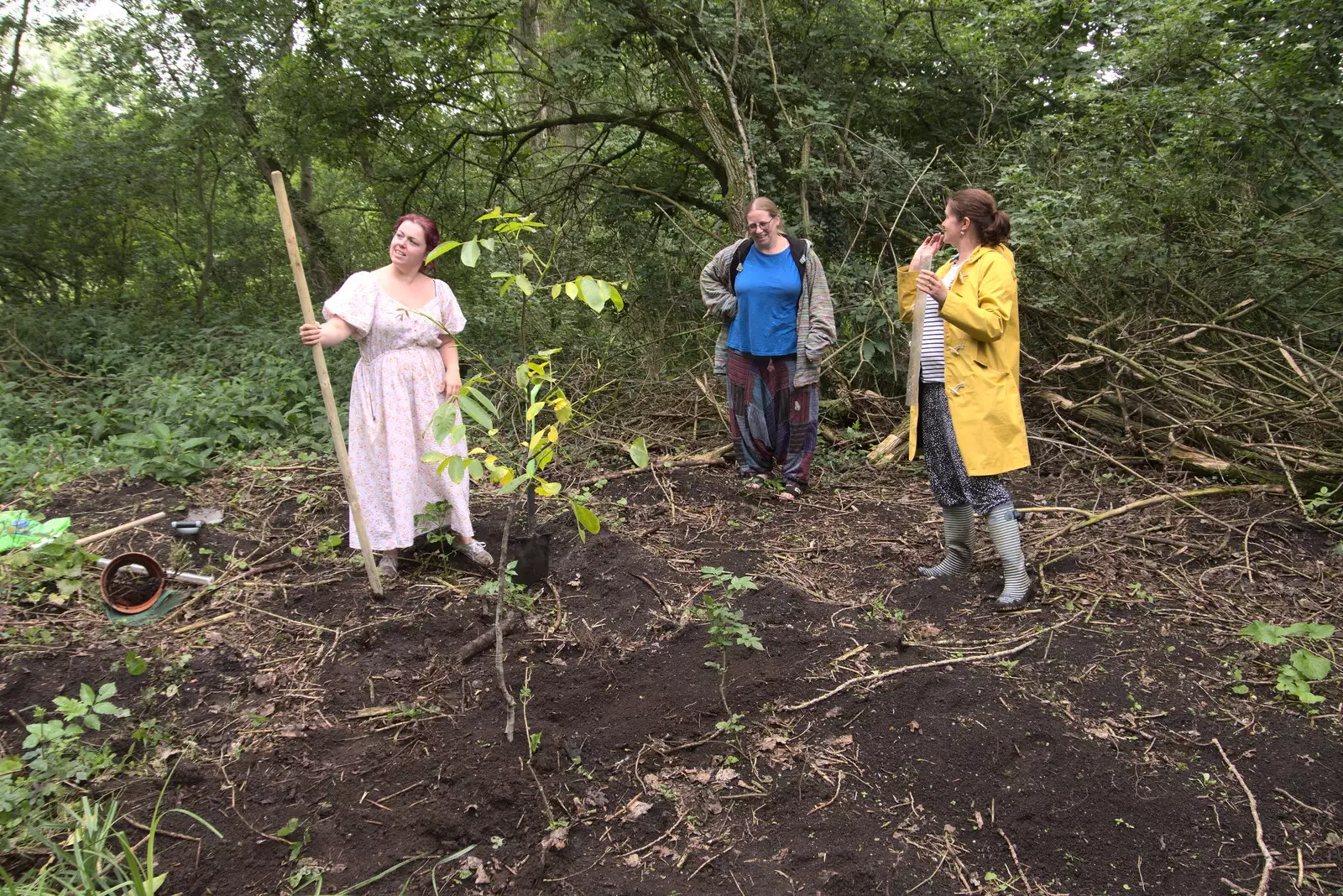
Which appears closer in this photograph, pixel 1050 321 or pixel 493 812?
pixel 493 812

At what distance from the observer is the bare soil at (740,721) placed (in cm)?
228

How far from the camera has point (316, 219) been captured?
915 cm

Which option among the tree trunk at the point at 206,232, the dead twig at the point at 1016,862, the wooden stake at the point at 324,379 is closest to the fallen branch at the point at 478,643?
the wooden stake at the point at 324,379

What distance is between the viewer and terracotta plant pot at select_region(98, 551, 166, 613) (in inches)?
136

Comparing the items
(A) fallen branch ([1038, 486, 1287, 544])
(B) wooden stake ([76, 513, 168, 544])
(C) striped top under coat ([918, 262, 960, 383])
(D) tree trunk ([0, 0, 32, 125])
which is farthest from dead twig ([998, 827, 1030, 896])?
(D) tree trunk ([0, 0, 32, 125])

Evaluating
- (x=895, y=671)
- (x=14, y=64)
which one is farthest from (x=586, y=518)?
(x=14, y=64)

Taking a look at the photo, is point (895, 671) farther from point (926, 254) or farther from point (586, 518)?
point (926, 254)

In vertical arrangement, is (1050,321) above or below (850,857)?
above

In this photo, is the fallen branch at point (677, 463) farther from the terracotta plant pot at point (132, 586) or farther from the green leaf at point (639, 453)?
the green leaf at point (639, 453)

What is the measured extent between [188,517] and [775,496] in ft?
10.7

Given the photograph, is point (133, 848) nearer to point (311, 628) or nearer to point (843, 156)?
point (311, 628)

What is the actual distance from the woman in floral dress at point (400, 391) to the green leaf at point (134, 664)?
1060 mm

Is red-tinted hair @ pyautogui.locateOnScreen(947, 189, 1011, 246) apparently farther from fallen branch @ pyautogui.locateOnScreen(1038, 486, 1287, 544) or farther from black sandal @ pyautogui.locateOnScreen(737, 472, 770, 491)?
black sandal @ pyautogui.locateOnScreen(737, 472, 770, 491)

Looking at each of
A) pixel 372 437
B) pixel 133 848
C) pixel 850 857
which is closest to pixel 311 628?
pixel 372 437
